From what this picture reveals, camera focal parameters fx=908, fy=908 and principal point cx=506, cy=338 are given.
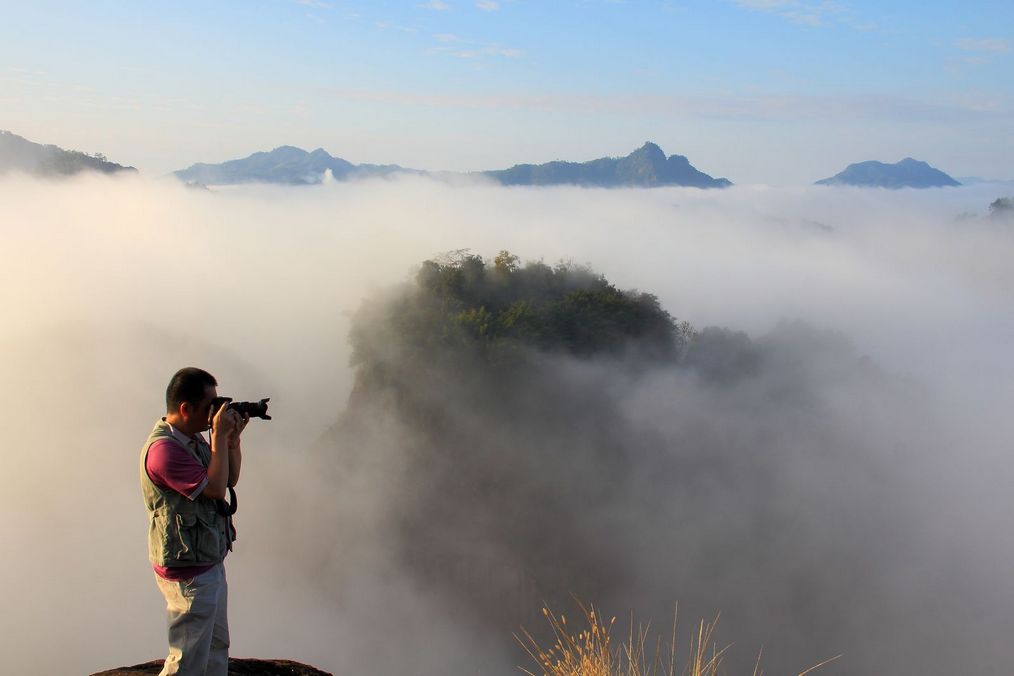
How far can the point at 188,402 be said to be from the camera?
520cm

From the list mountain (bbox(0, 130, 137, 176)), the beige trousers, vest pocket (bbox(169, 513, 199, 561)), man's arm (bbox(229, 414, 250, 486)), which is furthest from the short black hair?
mountain (bbox(0, 130, 137, 176))

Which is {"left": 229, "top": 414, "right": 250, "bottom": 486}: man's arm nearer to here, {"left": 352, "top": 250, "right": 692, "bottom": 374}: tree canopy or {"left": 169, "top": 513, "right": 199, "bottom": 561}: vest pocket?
{"left": 169, "top": 513, "right": 199, "bottom": 561}: vest pocket

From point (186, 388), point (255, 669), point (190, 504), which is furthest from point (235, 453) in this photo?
point (255, 669)

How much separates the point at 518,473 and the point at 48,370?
141 ft

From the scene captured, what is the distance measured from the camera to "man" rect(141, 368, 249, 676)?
5.10 meters

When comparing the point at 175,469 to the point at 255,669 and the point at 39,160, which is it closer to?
the point at 255,669

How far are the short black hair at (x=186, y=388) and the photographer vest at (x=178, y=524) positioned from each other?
15cm

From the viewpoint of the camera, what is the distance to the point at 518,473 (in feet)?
100

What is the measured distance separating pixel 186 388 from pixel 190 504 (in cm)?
66

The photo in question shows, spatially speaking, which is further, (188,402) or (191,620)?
(191,620)

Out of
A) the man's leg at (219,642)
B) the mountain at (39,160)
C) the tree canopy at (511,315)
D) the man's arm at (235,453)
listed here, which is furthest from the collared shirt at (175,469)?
the mountain at (39,160)

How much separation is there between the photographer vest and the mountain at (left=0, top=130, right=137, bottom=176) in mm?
141967

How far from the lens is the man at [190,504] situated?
16.7ft

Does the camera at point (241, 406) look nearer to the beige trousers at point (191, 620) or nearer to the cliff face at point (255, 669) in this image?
the beige trousers at point (191, 620)
